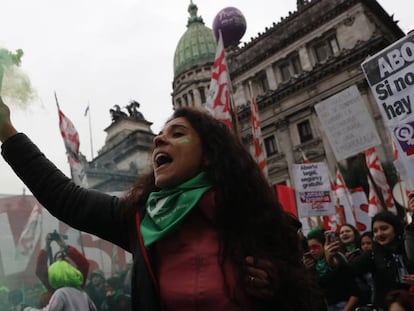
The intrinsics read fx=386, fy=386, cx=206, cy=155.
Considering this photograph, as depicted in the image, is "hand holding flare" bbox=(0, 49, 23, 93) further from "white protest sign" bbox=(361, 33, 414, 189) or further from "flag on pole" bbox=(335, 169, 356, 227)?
"flag on pole" bbox=(335, 169, 356, 227)

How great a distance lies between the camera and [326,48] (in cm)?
2509

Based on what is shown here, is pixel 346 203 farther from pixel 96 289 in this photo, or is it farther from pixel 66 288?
pixel 66 288

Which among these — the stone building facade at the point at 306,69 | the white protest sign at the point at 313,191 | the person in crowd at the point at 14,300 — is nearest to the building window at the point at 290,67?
the stone building facade at the point at 306,69

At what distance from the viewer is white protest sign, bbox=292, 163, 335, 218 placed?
30.5 ft

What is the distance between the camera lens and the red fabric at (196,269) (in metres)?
1.25

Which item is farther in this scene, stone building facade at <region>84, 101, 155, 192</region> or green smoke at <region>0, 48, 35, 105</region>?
stone building facade at <region>84, 101, 155, 192</region>

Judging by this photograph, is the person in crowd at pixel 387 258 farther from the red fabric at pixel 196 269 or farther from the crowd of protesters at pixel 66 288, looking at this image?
the red fabric at pixel 196 269

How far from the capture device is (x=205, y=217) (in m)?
1.44

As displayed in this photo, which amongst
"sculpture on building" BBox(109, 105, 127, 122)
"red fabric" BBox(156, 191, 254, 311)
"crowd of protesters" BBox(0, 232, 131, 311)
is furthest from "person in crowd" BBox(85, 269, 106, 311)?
"sculpture on building" BBox(109, 105, 127, 122)

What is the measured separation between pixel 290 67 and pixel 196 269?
2674 cm

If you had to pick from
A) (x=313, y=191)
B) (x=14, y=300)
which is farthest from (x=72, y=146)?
(x=313, y=191)

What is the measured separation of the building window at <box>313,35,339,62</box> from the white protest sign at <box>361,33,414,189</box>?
70.1ft

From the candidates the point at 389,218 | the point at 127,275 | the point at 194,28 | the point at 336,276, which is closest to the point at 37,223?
the point at 127,275

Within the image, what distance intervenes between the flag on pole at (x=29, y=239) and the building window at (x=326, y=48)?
20.8 m
